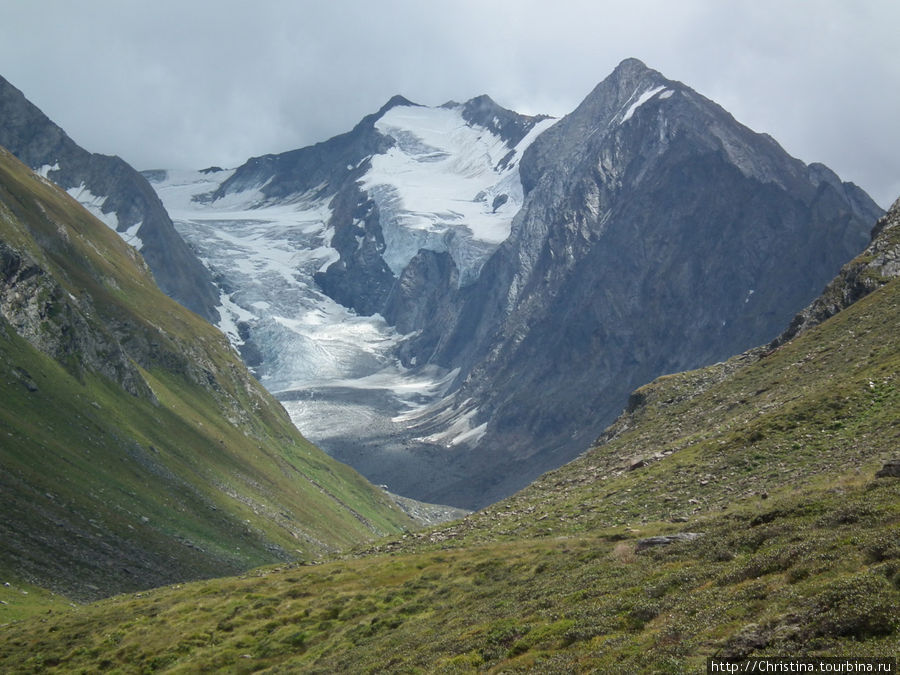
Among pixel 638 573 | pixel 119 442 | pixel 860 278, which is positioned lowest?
pixel 119 442

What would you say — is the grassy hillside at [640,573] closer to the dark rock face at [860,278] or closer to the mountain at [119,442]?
the dark rock face at [860,278]

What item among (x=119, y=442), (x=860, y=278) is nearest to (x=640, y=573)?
(x=860, y=278)

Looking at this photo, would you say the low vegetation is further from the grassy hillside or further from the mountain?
the mountain

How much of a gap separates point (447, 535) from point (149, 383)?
4206 inches

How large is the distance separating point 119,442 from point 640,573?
330 ft

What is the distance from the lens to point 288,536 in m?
125

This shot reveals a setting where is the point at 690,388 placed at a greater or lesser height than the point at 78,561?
greater

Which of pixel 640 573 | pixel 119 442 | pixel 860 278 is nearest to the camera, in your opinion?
pixel 640 573

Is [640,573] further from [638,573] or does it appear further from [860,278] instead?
[860,278]

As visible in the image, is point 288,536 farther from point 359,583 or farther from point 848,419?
point 848,419

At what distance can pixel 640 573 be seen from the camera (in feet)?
96.6

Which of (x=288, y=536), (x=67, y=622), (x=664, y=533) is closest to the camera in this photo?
(x=664, y=533)

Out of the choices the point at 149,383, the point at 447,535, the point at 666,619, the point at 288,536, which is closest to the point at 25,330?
the point at 149,383

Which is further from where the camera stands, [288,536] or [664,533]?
[288,536]
